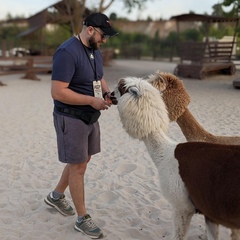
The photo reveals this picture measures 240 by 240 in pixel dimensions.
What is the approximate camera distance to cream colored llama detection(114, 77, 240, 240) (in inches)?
84.1

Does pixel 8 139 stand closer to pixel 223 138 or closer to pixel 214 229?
pixel 223 138

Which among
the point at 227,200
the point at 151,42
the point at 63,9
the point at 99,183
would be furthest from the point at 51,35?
the point at 227,200

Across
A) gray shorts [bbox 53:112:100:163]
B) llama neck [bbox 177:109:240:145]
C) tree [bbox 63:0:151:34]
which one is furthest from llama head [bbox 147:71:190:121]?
tree [bbox 63:0:151:34]

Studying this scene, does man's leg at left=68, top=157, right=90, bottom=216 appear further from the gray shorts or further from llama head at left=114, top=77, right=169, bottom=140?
llama head at left=114, top=77, right=169, bottom=140

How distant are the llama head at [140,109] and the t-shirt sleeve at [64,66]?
1.56 feet

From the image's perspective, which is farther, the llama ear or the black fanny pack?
the black fanny pack

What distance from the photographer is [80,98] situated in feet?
9.54

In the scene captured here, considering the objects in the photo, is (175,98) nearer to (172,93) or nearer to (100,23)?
(172,93)

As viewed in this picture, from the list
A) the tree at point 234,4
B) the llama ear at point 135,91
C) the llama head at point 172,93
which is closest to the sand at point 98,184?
the llama head at point 172,93

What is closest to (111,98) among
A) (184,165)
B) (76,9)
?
(184,165)

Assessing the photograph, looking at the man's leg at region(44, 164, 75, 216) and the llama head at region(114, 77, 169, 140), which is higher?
the llama head at region(114, 77, 169, 140)

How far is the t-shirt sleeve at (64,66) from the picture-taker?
9.25 feet

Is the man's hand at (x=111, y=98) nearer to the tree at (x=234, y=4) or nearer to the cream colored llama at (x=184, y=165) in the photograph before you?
the cream colored llama at (x=184, y=165)

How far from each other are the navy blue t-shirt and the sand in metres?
0.56
